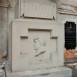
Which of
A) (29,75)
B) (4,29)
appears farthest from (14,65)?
(4,29)

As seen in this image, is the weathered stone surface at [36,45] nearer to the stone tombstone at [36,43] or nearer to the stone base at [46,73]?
the stone tombstone at [36,43]

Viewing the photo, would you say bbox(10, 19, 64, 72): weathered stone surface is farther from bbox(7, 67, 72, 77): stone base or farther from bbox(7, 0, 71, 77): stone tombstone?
bbox(7, 67, 72, 77): stone base

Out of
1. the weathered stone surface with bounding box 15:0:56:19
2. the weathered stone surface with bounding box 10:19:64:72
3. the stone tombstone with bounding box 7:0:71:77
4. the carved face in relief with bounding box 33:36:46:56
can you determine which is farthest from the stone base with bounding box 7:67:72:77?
the weathered stone surface with bounding box 15:0:56:19

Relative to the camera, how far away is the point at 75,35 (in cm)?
610

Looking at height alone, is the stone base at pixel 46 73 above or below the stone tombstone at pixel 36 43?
below

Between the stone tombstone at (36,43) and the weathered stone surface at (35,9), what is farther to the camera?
the weathered stone surface at (35,9)

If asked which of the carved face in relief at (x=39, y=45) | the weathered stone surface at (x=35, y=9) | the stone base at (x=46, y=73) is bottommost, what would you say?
the stone base at (x=46, y=73)

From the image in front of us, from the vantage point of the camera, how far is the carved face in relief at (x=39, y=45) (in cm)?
226

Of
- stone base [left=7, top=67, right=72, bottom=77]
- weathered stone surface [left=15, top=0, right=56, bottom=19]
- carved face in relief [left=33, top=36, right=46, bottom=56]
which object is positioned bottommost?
stone base [left=7, top=67, right=72, bottom=77]

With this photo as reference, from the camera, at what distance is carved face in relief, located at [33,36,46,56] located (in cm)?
226

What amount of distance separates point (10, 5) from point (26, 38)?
302 cm

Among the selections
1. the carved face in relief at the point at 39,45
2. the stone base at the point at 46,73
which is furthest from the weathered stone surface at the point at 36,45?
the stone base at the point at 46,73

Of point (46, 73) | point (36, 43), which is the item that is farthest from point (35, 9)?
point (46, 73)

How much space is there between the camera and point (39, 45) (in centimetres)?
229
